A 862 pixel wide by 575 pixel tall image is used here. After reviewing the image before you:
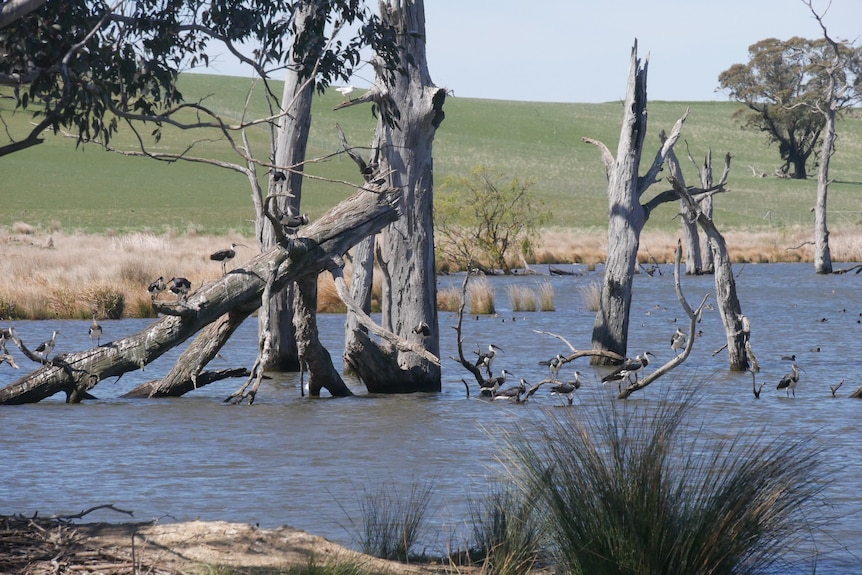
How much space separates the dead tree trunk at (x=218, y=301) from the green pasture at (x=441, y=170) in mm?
42866

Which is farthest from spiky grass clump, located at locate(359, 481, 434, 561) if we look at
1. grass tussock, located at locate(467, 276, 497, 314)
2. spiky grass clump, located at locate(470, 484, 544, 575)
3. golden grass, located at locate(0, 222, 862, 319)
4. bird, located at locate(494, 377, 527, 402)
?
grass tussock, located at locate(467, 276, 497, 314)

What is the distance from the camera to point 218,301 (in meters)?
12.1

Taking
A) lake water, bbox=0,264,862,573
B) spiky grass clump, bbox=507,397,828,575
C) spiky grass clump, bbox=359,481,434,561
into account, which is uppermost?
spiky grass clump, bbox=507,397,828,575

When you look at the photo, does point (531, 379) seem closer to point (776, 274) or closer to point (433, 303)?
point (433, 303)

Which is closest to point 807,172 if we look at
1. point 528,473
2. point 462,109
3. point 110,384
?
point 462,109

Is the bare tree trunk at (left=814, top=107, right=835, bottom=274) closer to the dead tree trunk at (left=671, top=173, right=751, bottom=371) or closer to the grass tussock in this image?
the grass tussock

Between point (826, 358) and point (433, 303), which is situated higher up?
point (433, 303)

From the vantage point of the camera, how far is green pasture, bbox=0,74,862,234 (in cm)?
7644

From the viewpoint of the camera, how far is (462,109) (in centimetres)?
12812

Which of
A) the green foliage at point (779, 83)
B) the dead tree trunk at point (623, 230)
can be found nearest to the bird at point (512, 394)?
the dead tree trunk at point (623, 230)

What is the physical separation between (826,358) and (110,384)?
1159 centimetres

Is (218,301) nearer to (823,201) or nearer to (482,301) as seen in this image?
(482,301)

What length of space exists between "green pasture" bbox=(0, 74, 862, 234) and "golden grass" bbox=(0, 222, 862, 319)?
8677 mm

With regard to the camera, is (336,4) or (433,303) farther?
(433,303)
